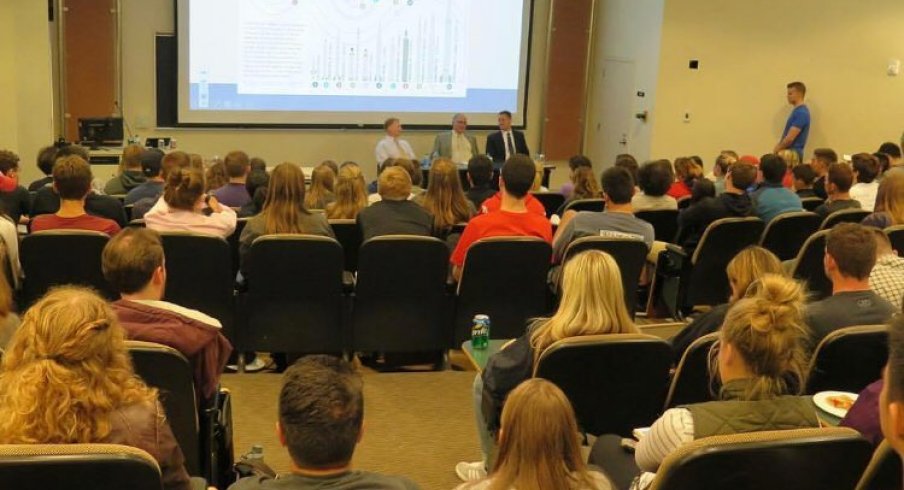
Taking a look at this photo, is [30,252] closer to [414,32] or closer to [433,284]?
[433,284]

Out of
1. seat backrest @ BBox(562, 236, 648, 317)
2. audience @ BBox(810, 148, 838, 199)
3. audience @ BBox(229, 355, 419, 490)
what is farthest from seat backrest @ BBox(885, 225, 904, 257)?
audience @ BBox(229, 355, 419, 490)

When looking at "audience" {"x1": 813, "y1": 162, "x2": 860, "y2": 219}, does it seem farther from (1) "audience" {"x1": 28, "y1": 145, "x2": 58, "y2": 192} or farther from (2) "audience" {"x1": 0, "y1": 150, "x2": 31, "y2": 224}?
(1) "audience" {"x1": 28, "y1": 145, "x2": 58, "y2": 192}

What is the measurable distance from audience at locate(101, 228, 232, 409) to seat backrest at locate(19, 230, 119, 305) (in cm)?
123

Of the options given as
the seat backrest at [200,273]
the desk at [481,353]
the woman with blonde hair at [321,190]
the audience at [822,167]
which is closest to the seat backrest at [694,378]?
the desk at [481,353]

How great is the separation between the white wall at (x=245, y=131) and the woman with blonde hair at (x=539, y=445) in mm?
8696

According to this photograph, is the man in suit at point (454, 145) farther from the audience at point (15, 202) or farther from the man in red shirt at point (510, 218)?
the man in red shirt at point (510, 218)

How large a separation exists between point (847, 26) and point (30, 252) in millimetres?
9600

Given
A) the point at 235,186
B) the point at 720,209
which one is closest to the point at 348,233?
the point at 235,186

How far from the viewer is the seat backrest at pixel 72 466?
1.93 meters

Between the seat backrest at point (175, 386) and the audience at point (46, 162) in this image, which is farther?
the audience at point (46, 162)

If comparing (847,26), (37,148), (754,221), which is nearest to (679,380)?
(754,221)

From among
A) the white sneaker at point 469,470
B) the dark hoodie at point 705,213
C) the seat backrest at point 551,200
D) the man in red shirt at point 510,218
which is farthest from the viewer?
the seat backrest at point 551,200

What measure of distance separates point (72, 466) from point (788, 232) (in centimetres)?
469

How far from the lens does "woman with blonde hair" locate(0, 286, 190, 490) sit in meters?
2.12
